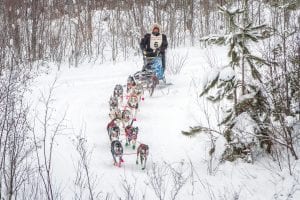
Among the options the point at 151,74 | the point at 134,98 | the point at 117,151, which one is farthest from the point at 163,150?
the point at 151,74

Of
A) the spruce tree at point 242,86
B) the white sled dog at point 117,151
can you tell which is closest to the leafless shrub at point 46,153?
the white sled dog at point 117,151

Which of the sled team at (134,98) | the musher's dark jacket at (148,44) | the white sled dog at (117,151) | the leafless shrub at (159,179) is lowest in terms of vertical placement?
the leafless shrub at (159,179)

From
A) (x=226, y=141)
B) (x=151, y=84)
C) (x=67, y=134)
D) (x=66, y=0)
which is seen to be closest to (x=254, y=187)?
(x=226, y=141)

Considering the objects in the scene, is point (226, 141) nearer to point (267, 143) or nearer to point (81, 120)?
point (267, 143)

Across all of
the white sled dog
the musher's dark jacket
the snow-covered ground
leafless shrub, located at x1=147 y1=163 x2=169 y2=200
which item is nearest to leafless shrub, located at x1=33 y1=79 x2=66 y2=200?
→ the snow-covered ground

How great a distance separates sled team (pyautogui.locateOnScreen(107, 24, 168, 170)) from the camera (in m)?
6.03

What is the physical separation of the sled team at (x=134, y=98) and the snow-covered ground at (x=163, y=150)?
0.66 ft

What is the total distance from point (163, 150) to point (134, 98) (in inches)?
65.5

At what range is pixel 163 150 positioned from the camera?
21.9 feet

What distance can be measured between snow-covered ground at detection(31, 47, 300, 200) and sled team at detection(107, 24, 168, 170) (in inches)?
8.0

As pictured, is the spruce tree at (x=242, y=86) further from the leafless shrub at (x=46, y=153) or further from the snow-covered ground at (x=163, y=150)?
the leafless shrub at (x=46, y=153)

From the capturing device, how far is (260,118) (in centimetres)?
590

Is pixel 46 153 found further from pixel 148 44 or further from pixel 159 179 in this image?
pixel 148 44

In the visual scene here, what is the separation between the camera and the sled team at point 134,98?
6026mm
